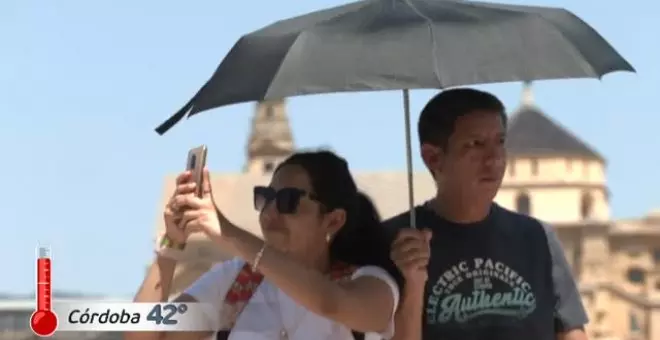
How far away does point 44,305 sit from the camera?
9.51 ft

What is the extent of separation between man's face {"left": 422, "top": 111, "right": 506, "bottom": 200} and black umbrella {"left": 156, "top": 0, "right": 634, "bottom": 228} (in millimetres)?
120

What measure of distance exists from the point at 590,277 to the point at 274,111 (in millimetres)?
13178

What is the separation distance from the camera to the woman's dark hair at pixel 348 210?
114 inches

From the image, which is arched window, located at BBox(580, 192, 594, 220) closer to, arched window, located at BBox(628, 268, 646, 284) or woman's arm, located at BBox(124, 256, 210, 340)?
arched window, located at BBox(628, 268, 646, 284)

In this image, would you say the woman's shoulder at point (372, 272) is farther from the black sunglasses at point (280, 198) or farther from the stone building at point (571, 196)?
the stone building at point (571, 196)

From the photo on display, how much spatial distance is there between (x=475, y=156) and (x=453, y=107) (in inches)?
4.9

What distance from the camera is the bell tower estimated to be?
51.9 m

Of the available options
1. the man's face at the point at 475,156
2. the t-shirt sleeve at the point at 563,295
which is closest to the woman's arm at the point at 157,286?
the man's face at the point at 475,156

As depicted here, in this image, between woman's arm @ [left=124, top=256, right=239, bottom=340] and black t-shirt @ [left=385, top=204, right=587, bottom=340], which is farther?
black t-shirt @ [left=385, top=204, right=587, bottom=340]

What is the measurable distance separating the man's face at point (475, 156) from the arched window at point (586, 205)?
5096 cm

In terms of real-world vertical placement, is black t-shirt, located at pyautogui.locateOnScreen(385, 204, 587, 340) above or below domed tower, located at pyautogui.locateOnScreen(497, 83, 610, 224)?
above

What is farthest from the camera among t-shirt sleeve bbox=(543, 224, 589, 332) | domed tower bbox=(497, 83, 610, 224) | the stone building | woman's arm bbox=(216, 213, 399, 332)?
domed tower bbox=(497, 83, 610, 224)

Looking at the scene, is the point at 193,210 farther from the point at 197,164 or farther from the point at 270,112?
the point at 270,112

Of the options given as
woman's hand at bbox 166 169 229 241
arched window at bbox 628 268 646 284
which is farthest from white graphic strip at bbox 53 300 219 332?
arched window at bbox 628 268 646 284
